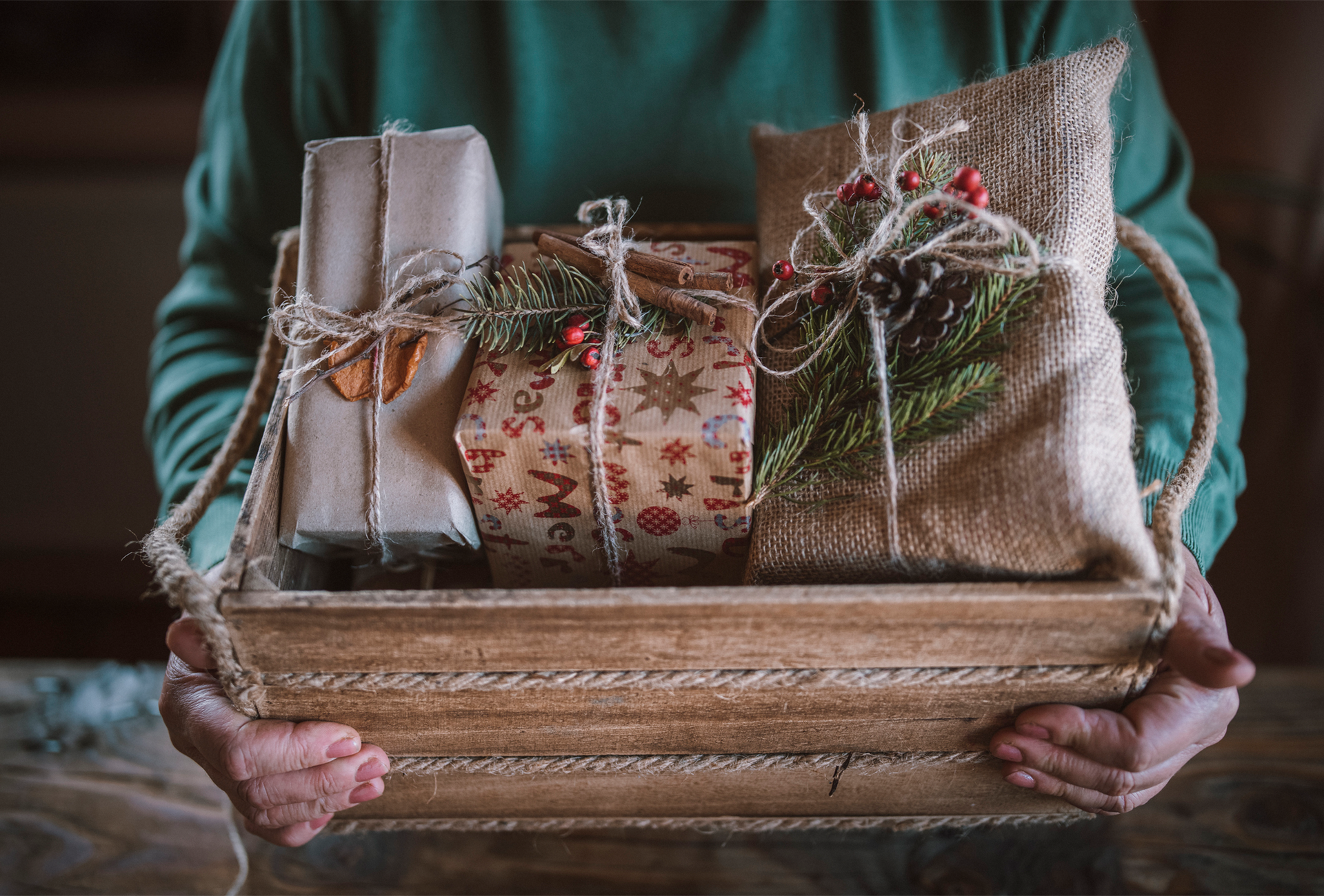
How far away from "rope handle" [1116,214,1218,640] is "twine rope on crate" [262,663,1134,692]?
0.29 feet

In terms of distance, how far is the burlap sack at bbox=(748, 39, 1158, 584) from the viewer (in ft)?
2.02

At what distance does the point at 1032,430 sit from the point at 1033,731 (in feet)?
0.88

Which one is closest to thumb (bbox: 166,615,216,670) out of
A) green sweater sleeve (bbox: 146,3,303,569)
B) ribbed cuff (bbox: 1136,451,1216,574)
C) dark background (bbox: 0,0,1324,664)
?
green sweater sleeve (bbox: 146,3,303,569)

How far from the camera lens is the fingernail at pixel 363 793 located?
74 centimetres

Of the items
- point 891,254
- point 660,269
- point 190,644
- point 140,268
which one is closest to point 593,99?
point 660,269

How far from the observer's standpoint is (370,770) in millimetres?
723

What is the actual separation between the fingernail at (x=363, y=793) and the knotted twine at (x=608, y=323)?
0.32 metres

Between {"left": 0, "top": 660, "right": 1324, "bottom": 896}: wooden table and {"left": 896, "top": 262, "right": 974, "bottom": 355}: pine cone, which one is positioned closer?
{"left": 896, "top": 262, "right": 974, "bottom": 355}: pine cone

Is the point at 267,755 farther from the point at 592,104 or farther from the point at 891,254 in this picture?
the point at 592,104

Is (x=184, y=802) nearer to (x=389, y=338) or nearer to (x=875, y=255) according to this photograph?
(x=389, y=338)

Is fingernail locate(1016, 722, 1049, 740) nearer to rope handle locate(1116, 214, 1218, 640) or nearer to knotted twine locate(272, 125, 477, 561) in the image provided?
rope handle locate(1116, 214, 1218, 640)

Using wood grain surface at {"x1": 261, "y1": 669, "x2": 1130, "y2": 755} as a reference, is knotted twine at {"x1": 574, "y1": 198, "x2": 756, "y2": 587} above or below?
above

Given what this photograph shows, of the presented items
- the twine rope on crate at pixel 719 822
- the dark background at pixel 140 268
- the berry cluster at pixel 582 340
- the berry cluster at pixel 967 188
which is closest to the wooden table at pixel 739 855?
the twine rope on crate at pixel 719 822

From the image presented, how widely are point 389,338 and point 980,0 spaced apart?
957mm
